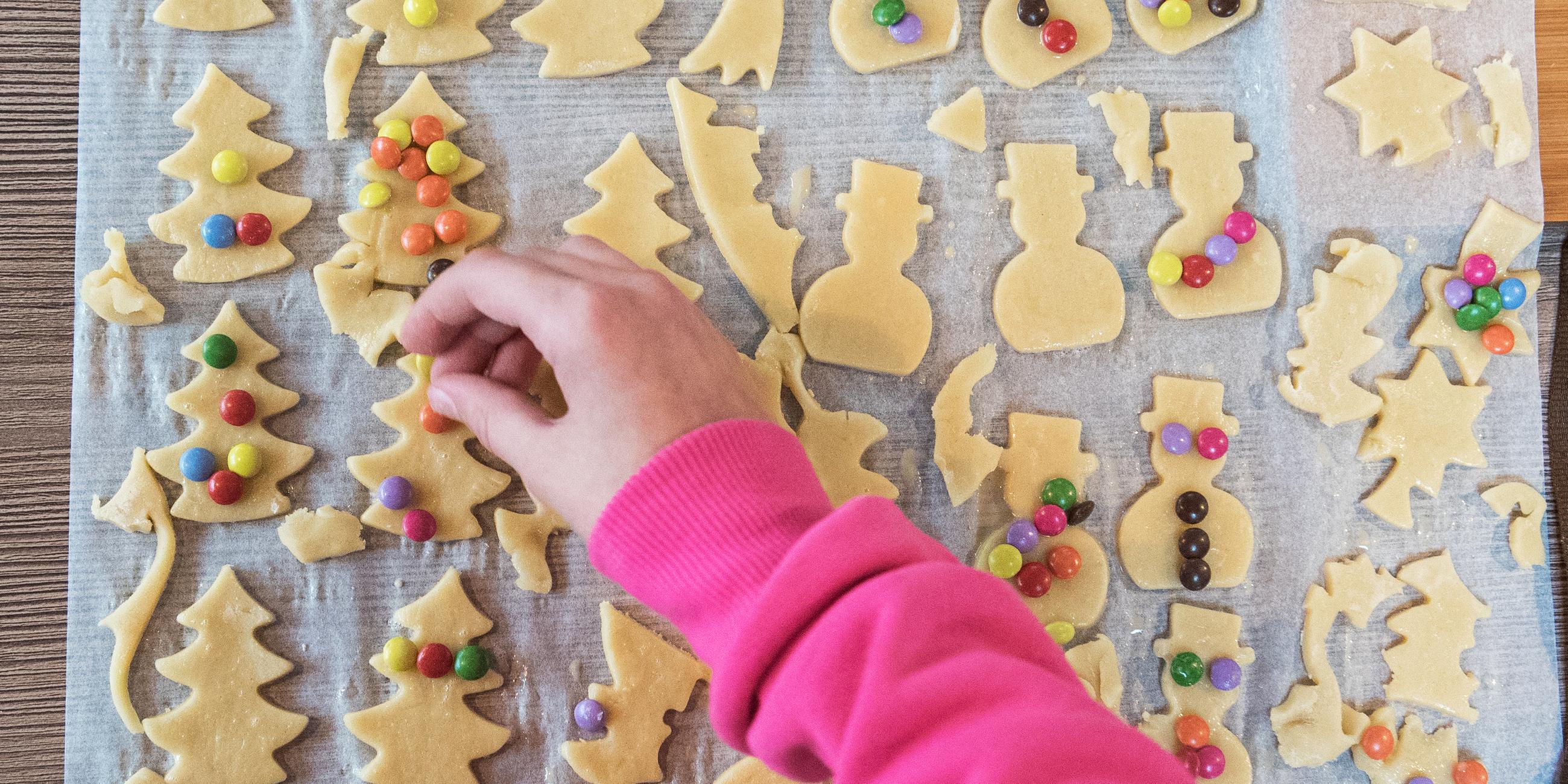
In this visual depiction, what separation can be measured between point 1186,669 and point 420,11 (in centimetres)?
82

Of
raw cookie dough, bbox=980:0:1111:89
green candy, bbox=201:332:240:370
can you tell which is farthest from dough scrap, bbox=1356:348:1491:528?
green candy, bbox=201:332:240:370

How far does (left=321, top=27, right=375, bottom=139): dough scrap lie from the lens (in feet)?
2.53

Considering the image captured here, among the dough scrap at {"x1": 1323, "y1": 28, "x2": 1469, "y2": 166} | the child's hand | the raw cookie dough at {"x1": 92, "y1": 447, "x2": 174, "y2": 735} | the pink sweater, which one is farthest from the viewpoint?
the dough scrap at {"x1": 1323, "y1": 28, "x2": 1469, "y2": 166}

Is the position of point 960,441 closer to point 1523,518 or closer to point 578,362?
point 578,362

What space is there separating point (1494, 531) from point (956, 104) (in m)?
0.60

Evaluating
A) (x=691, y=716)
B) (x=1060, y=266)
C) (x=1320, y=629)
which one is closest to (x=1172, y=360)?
(x=1060, y=266)

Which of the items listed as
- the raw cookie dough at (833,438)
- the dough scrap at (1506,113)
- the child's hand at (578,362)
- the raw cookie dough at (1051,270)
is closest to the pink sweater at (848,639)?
the child's hand at (578,362)

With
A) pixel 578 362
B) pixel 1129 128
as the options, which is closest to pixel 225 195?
pixel 578 362

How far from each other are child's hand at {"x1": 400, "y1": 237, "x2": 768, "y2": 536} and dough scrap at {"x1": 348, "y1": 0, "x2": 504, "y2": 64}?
0.70ft

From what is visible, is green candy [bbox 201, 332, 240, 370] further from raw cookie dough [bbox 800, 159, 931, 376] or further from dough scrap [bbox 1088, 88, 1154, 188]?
dough scrap [bbox 1088, 88, 1154, 188]

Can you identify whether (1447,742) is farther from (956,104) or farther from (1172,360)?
(956,104)

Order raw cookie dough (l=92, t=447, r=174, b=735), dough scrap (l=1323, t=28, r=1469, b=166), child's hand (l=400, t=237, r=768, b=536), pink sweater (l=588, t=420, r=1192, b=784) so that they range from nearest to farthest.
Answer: pink sweater (l=588, t=420, r=1192, b=784)
child's hand (l=400, t=237, r=768, b=536)
raw cookie dough (l=92, t=447, r=174, b=735)
dough scrap (l=1323, t=28, r=1469, b=166)

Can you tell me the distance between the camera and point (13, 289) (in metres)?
0.76

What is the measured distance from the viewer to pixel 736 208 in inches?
31.5
